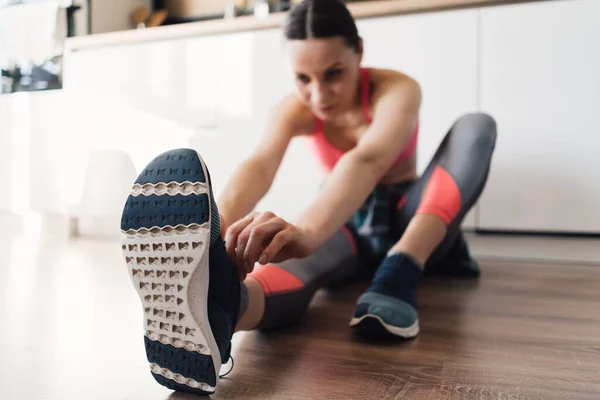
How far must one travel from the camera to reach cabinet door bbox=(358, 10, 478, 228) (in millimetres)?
1456

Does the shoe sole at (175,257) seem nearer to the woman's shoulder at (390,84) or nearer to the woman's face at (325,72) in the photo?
the woman's face at (325,72)

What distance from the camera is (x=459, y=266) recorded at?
126 cm

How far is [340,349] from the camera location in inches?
28.4

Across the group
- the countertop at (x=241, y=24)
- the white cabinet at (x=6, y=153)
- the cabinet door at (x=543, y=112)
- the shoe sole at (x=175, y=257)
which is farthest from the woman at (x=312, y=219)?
the white cabinet at (x=6, y=153)

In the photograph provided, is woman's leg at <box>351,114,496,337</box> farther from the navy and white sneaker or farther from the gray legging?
the navy and white sneaker

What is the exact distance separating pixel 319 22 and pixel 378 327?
20.5 inches

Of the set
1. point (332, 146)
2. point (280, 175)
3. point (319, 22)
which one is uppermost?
point (319, 22)

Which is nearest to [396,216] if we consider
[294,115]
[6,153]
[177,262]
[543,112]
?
[294,115]

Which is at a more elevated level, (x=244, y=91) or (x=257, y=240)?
(x=244, y=91)

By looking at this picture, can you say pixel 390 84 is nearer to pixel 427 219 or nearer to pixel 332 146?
pixel 332 146

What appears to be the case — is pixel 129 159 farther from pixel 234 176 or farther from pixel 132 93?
pixel 234 176

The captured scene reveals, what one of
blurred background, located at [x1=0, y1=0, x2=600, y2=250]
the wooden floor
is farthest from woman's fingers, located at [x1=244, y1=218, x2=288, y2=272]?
blurred background, located at [x1=0, y1=0, x2=600, y2=250]

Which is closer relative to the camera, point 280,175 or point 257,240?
point 257,240

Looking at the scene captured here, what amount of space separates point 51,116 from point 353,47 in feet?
4.82
